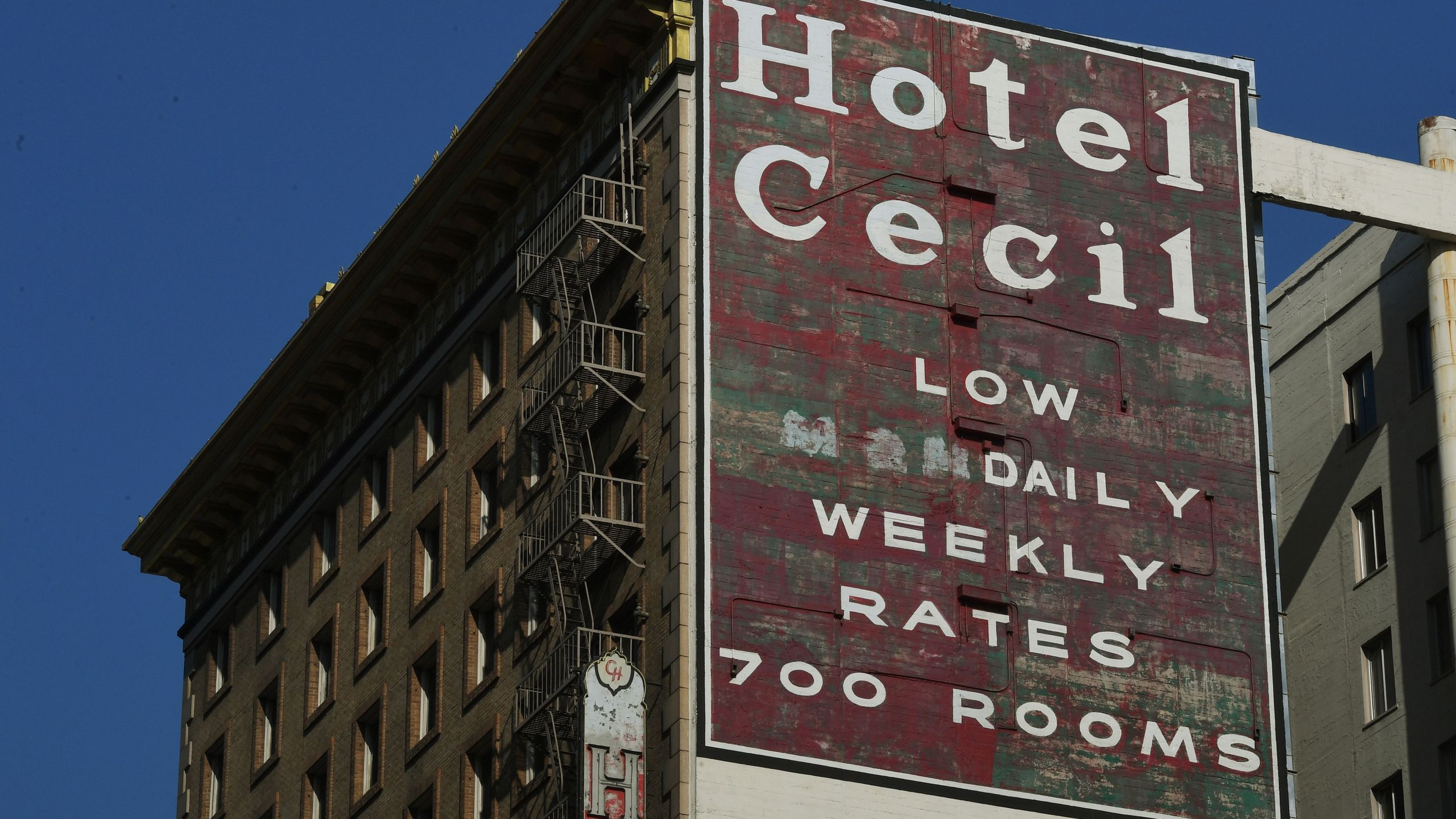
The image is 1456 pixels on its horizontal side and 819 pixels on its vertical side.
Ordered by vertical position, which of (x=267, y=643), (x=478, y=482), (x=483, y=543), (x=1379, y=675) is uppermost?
(x=267, y=643)

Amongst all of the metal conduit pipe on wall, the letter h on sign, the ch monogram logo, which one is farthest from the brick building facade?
the metal conduit pipe on wall

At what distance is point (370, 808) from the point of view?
80.8 meters

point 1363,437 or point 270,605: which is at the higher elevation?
point 1363,437

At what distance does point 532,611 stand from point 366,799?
1090 centimetres

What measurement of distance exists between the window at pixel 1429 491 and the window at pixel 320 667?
30.0 m

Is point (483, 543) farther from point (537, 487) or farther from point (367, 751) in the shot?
point (367, 751)

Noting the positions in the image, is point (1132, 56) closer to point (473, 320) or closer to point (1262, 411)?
point (1262, 411)

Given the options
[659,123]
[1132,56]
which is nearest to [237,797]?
[659,123]

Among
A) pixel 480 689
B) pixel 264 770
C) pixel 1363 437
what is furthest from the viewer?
pixel 264 770

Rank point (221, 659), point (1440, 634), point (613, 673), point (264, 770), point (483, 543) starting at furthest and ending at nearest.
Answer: point (221, 659) < point (264, 770) < point (1440, 634) < point (483, 543) < point (613, 673)

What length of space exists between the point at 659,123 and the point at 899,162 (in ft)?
18.6

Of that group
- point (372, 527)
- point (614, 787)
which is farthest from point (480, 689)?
point (614, 787)

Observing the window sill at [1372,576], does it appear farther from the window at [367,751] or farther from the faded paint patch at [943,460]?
the window at [367,751]

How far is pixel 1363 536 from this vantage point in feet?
275
